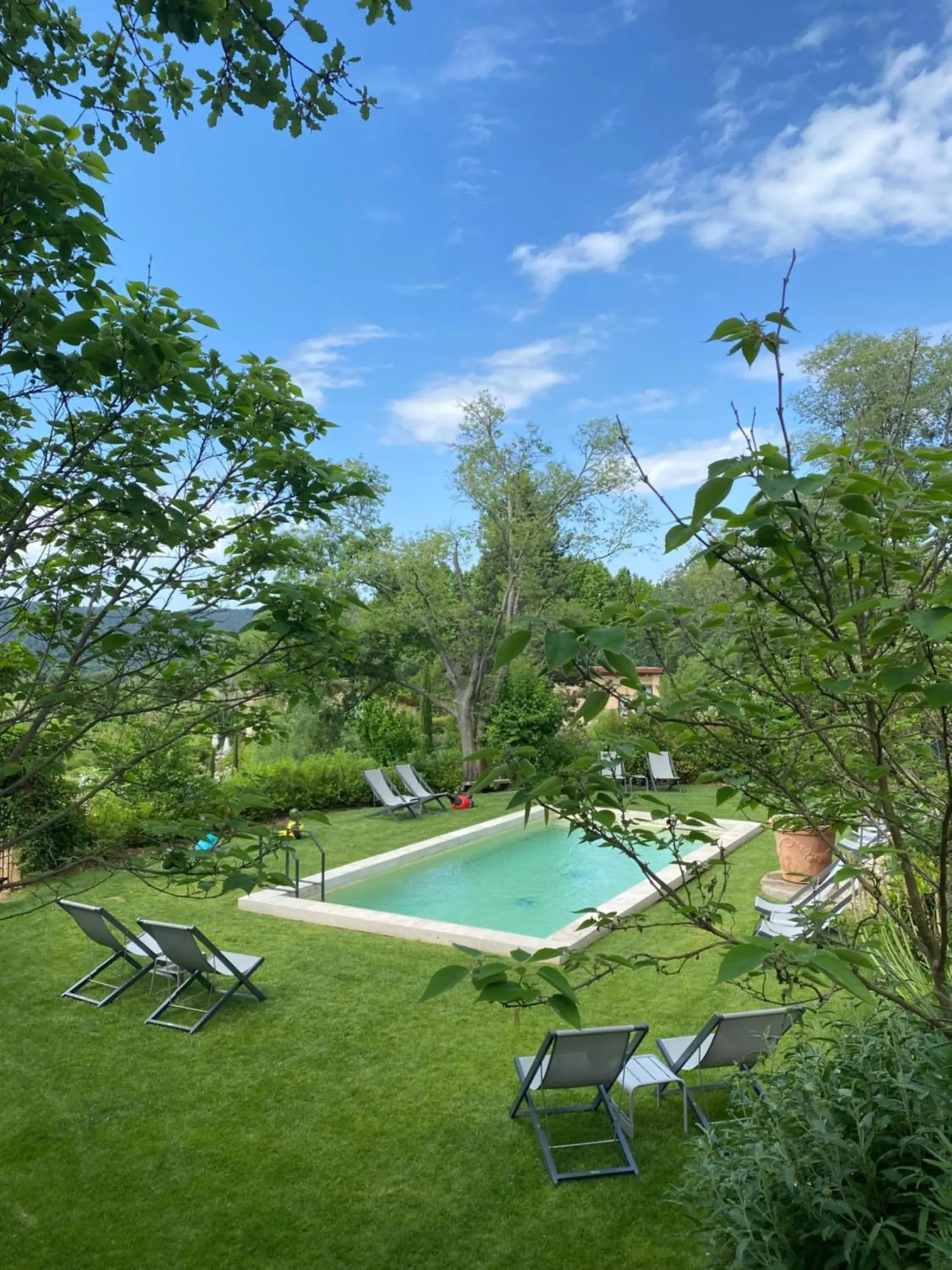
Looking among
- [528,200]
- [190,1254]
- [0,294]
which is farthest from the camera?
[528,200]

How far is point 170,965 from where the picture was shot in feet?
22.2

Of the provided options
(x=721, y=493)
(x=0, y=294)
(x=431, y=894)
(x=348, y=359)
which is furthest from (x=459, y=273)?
(x=721, y=493)

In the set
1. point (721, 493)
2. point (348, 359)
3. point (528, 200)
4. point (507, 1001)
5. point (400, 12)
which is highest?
point (348, 359)

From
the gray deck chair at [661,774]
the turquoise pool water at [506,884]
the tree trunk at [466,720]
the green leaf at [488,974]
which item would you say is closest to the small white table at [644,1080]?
the turquoise pool water at [506,884]

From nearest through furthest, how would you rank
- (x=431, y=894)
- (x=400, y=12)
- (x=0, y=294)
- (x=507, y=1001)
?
(x=507, y=1001), (x=0, y=294), (x=400, y=12), (x=431, y=894)

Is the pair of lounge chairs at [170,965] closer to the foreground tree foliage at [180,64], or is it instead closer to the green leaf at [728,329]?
A: the foreground tree foliage at [180,64]

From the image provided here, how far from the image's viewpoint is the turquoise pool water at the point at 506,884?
9875 mm

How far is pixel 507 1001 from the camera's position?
4.71 feet

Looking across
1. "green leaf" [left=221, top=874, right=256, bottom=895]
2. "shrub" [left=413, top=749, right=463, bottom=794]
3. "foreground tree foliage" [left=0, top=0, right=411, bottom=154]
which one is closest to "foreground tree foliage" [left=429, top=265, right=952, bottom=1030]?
"green leaf" [left=221, top=874, right=256, bottom=895]

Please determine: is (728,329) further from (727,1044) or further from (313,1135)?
(313,1135)

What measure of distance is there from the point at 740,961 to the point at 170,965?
22.7ft

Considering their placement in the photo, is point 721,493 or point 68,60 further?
point 68,60

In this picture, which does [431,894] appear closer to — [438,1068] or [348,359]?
[438,1068]

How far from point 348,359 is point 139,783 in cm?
1807
